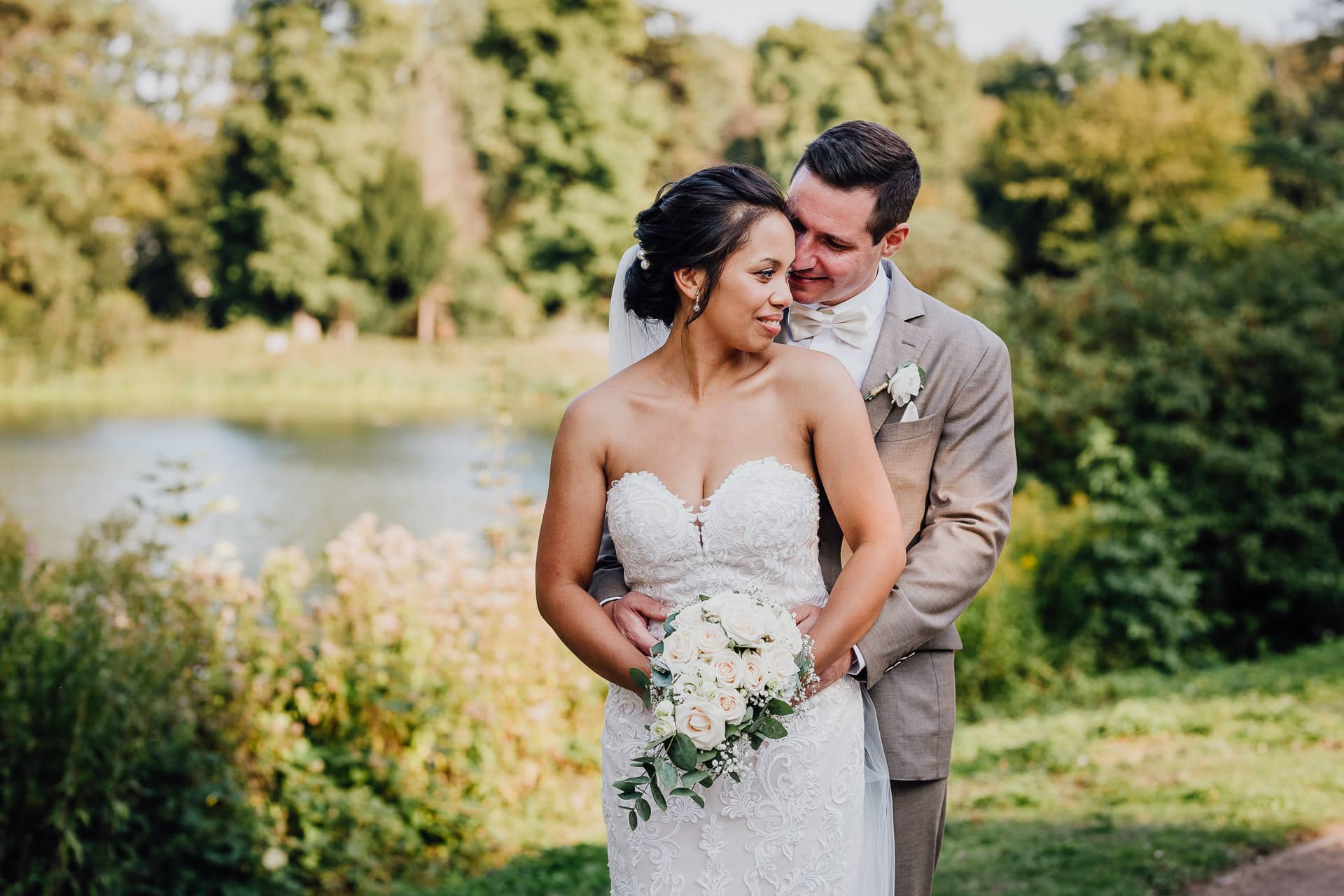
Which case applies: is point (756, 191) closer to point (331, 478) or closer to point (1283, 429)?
point (1283, 429)

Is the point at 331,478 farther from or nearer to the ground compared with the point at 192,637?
nearer to the ground

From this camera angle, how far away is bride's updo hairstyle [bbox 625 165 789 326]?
2428mm

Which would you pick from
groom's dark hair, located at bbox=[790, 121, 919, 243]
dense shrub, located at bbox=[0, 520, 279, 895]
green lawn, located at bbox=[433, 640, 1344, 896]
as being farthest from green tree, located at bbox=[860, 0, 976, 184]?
groom's dark hair, located at bbox=[790, 121, 919, 243]

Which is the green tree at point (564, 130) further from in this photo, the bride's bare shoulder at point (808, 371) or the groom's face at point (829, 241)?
the bride's bare shoulder at point (808, 371)

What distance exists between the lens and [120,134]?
29469mm

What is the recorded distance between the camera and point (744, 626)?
85.3 inches

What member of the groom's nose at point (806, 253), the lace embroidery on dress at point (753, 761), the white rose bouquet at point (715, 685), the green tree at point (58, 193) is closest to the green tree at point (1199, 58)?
the green tree at point (58, 193)

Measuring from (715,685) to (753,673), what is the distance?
0.07 metres

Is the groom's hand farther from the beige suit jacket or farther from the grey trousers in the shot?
the grey trousers

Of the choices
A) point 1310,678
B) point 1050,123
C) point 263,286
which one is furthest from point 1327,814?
point 263,286

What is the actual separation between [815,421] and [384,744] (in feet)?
13.2

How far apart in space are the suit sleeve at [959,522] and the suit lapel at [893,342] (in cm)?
15

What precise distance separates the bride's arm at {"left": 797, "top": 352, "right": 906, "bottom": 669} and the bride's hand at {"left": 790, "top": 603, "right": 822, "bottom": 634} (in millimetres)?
28

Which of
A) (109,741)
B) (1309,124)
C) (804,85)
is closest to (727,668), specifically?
(109,741)
